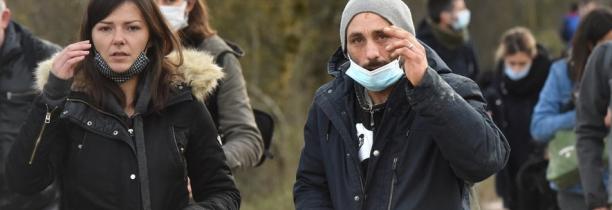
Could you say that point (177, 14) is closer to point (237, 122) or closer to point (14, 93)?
point (237, 122)

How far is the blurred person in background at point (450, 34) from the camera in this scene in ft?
32.8

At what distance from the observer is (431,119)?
15.2 feet

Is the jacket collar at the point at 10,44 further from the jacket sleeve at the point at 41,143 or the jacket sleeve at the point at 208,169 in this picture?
the jacket sleeve at the point at 208,169

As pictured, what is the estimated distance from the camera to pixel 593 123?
22.8ft

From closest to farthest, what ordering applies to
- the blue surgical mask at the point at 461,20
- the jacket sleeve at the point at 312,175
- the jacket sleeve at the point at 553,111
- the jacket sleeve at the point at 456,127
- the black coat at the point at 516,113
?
the jacket sleeve at the point at 456,127 < the jacket sleeve at the point at 312,175 < the jacket sleeve at the point at 553,111 < the blue surgical mask at the point at 461,20 < the black coat at the point at 516,113

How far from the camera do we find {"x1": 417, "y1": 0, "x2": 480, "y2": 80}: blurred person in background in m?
9.99

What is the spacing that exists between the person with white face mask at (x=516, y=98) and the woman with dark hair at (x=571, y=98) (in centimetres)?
150

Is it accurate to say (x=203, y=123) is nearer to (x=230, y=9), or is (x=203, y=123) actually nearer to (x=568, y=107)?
(x=568, y=107)

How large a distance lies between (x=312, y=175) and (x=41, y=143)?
1073mm

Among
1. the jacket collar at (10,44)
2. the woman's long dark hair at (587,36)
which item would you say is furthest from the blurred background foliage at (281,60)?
the jacket collar at (10,44)

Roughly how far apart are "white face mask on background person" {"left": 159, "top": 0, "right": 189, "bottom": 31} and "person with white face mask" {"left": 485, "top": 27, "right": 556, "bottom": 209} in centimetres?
438

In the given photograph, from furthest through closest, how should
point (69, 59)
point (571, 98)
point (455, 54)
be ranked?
point (455, 54)
point (571, 98)
point (69, 59)

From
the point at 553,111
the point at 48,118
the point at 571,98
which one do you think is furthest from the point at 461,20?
the point at 48,118

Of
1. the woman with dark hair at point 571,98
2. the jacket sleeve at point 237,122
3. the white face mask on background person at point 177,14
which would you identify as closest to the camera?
the jacket sleeve at point 237,122
